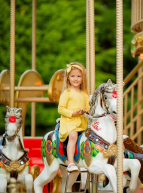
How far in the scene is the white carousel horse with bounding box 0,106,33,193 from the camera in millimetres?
4602

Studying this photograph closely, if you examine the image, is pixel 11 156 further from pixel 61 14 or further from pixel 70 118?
pixel 61 14

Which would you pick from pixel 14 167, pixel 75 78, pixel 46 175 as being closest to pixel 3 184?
pixel 14 167

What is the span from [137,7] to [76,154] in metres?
2.17

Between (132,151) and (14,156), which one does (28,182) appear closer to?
(14,156)

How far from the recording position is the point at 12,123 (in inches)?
180

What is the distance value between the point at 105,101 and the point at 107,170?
655mm

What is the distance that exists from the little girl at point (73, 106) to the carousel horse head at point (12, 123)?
584mm

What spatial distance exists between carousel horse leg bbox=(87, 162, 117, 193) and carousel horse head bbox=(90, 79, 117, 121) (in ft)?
1.49

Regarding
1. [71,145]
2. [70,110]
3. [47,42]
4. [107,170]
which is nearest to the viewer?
[107,170]

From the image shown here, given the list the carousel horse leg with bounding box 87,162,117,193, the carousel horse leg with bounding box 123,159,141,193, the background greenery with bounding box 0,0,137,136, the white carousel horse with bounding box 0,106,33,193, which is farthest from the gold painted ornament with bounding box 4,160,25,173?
the background greenery with bounding box 0,0,137,136

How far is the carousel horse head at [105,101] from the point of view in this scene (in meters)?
3.89

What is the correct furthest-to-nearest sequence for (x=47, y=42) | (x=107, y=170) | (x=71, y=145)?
1. (x=47, y=42)
2. (x=71, y=145)
3. (x=107, y=170)

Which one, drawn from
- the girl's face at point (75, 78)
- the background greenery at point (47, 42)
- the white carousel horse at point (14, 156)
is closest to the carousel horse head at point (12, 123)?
the white carousel horse at point (14, 156)

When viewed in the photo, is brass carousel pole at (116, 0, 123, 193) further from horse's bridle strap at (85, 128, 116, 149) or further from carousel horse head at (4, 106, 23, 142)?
carousel horse head at (4, 106, 23, 142)
